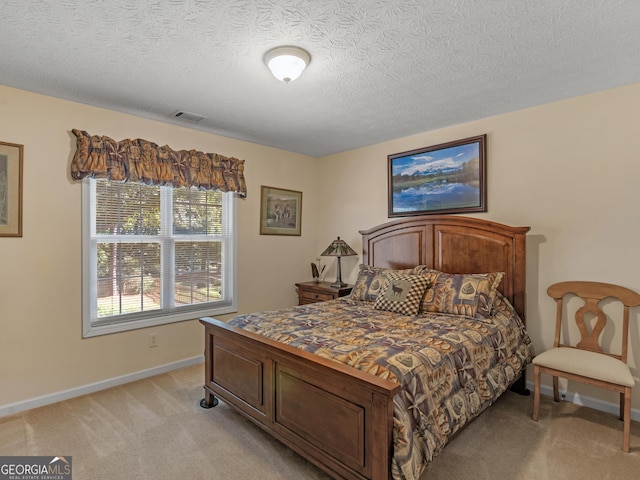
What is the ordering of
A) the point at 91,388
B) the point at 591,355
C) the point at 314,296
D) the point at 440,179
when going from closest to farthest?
the point at 591,355 → the point at 91,388 → the point at 440,179 → the point at 314,296

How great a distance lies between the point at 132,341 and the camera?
3.24m

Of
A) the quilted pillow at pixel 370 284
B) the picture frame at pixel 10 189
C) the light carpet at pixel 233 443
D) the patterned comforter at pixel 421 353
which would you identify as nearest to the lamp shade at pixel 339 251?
the quilted pillow at pixel 370 284

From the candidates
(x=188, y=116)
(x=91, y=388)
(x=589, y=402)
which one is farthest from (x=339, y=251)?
(x=91, y=388)

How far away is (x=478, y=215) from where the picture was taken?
11.1 ft

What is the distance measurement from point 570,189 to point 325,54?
2.28 m

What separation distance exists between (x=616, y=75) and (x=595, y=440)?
2.52 metres

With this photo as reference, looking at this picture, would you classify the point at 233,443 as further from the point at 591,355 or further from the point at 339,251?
the point at 591,355

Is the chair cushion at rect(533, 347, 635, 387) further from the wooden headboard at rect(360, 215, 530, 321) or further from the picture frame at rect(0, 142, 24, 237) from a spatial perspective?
the picture frame at rect(0, 142, 24, 237)

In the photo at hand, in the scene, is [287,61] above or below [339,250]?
above

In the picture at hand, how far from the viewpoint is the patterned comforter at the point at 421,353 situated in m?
1.65

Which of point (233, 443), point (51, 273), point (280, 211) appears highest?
point (280, 211)

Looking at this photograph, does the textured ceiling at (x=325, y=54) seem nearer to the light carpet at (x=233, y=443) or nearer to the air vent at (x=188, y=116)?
the air vent at (x=188, y=116)

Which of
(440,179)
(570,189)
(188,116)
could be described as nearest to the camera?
(570,189)

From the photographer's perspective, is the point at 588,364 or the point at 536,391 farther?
the point at 536,391
